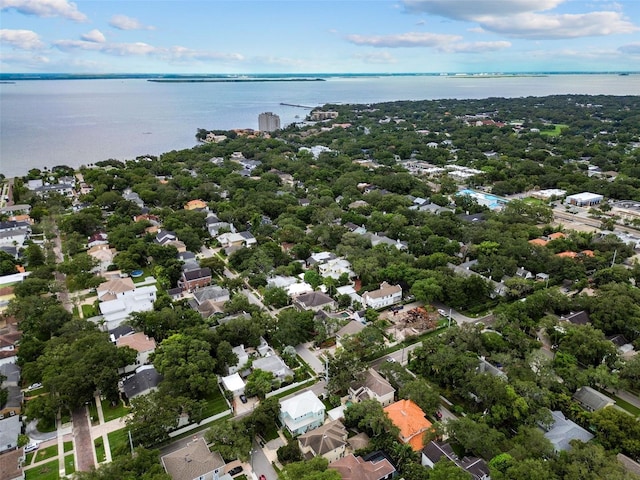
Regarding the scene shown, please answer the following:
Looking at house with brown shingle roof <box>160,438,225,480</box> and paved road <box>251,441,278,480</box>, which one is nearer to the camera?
house with brown shingle roof <box>160,438,225,480</box>

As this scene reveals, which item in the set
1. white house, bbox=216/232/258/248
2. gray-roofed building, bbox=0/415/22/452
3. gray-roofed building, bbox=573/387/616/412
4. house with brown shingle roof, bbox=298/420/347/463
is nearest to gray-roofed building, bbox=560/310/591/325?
gray-roofed building, bbox=573/387/616/412

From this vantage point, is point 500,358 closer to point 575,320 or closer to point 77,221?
point 575,320

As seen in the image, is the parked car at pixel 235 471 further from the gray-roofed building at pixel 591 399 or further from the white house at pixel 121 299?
the gray-roofed building at pixel 591 399

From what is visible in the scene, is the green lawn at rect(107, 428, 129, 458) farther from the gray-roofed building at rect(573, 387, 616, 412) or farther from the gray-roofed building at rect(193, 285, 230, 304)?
the gray-roofed building at rect(573, 387, 616, 412)

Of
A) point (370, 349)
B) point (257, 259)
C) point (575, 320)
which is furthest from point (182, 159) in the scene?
point (575, 320)

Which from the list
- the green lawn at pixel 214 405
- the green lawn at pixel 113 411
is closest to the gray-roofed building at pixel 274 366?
the green lawn at pixel 214 405

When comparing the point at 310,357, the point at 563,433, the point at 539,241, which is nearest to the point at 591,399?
the point at 563,433

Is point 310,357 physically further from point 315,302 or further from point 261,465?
→ point 261,465
